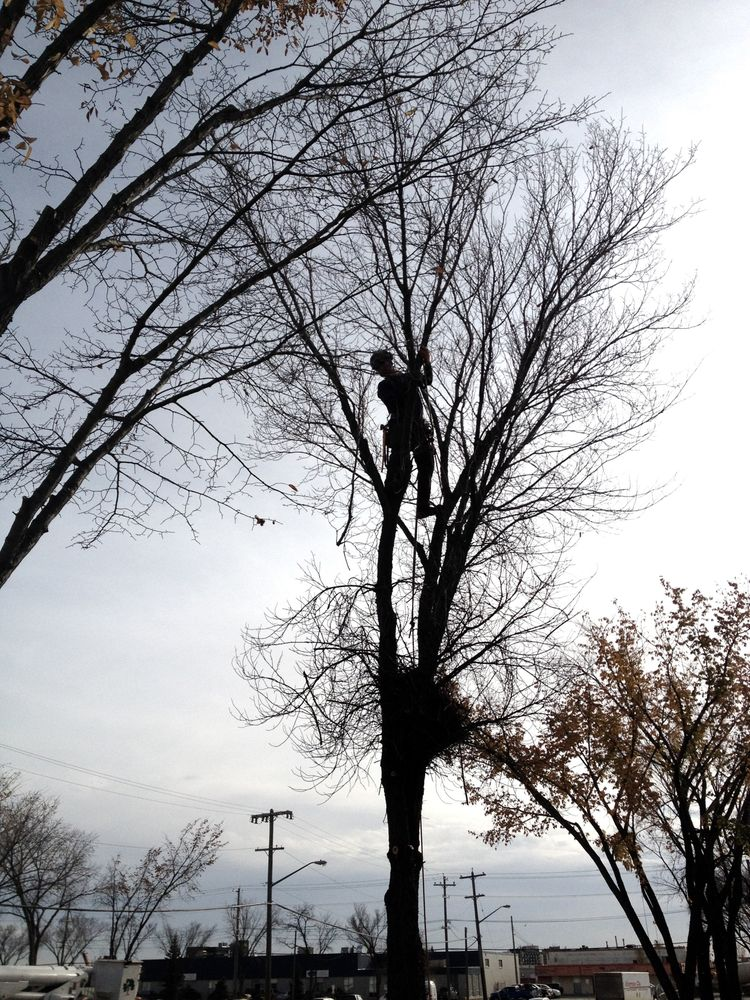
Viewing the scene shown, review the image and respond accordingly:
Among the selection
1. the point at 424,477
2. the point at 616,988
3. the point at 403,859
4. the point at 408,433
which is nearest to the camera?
the point at 403,859

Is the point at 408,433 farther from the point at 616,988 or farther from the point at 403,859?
the point at 616,988

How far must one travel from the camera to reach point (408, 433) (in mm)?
7027

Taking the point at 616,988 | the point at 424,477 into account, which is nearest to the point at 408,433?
the point at 424,477

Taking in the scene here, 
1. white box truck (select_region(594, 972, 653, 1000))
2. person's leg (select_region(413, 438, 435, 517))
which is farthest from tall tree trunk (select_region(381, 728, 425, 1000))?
white box truck (select_region(594, 972, 653, 1000))

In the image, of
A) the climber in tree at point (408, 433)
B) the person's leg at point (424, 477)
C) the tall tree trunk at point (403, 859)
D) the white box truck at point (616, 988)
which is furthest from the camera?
the white box truck at point (616, 988)

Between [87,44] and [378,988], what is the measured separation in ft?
231

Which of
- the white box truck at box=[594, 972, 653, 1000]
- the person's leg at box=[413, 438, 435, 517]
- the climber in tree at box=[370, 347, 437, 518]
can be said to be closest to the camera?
the climber in tree at box=[370, 347, 437, 518]

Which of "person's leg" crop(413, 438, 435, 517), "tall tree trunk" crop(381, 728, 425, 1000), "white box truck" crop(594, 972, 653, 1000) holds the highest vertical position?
"person's leg" crop(413, 438, 435, 517)

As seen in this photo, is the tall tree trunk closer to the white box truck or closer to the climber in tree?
the climber in tree

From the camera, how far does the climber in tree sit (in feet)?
23.1

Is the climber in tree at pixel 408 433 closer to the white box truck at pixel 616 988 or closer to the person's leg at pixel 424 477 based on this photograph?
the person's leg at pixel 424 477

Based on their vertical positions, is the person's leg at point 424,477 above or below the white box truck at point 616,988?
above

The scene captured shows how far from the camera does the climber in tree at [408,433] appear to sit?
7035 mm

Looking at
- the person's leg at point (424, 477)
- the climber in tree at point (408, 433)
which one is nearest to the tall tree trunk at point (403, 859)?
the person's leg at point (424, 477)
